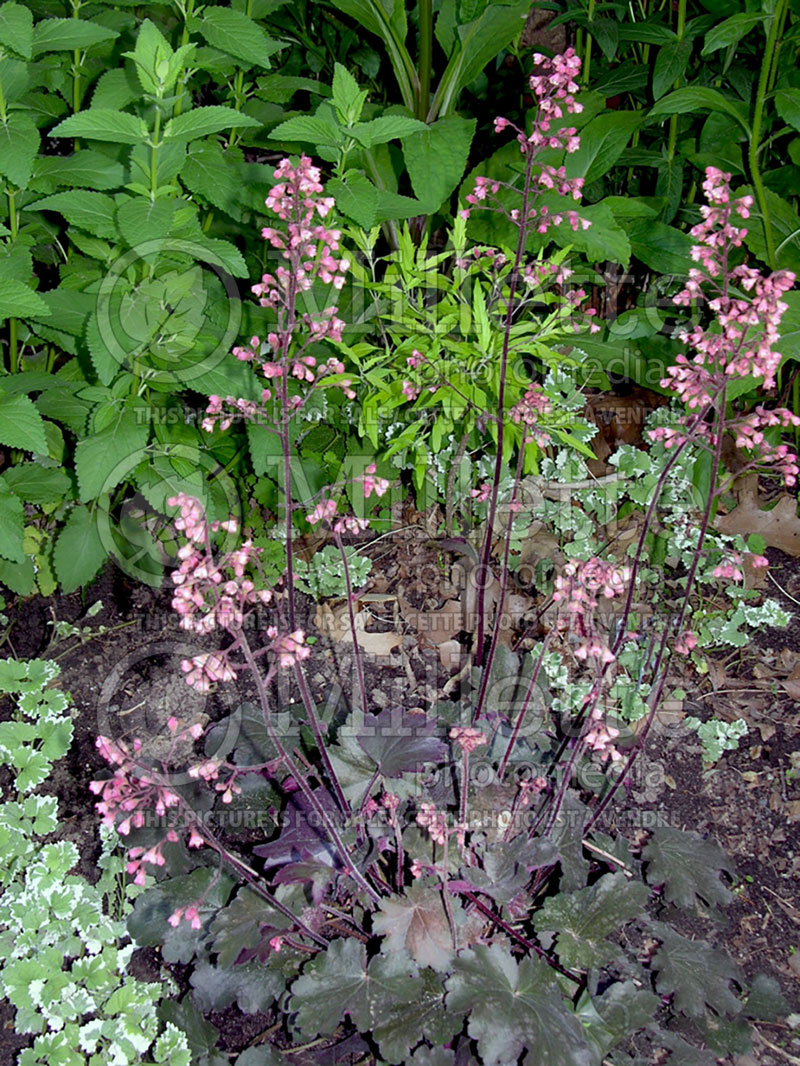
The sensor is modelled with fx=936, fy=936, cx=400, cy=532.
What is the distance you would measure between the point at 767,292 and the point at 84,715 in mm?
2075

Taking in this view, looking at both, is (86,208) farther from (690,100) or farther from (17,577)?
(690,100)

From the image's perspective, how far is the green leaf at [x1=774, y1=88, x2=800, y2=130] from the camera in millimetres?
2295

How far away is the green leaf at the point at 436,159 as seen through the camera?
2154 millimetres

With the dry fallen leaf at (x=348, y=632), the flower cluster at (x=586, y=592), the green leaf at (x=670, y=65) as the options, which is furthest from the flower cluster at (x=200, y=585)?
the green leaf at (x=670, y=65)

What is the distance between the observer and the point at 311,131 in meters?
1.98

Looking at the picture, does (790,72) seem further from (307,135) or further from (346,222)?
(307,135)

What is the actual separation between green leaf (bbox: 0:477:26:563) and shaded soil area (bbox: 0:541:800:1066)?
576 millimetres

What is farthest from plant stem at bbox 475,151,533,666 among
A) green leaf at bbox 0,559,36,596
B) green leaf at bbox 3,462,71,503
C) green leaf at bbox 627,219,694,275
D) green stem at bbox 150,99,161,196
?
green leaf at bbox 0,559,36,596

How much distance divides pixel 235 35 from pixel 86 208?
51cm

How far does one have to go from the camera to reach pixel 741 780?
7.98ft

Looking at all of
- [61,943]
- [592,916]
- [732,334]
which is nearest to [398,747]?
[592,916]

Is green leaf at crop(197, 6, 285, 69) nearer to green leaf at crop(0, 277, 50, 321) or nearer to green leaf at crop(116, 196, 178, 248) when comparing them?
green leaf at crop(116, 196, 178, 248)

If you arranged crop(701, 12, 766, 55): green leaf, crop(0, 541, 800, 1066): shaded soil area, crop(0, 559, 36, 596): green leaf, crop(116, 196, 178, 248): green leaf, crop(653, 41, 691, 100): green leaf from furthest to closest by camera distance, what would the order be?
crop(0, 559, 36, 596): green leaf
crop(653, 41, 691, 100): green leaf
crop(701, 12, 766, 55): green leaf
crop(0, 541, 800, 1066): shaded soil area
crop(116, 196, 178, 248): green leaf

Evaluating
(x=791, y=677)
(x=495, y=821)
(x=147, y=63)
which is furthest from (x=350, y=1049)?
(x=147, y=63)
